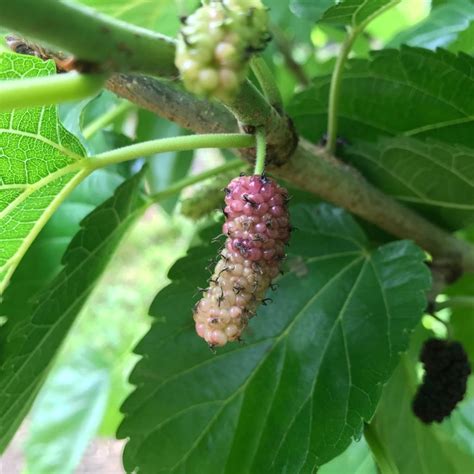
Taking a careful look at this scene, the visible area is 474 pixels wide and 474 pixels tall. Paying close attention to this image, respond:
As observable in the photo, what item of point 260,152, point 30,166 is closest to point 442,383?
point 260,152

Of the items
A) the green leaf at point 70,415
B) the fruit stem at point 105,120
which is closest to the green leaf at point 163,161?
the fruit stem at point 105,120

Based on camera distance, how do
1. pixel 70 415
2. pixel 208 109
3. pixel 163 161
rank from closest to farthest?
pixel 208 109, pixel 163 161, pixel 70 415

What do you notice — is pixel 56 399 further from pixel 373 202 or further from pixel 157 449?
pixel 373 202

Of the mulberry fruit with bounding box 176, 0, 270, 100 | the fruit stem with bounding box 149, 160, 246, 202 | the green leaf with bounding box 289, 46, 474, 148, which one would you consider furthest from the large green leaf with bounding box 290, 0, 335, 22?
the mulberry fruit with bounding box 176, 0, 270, 100

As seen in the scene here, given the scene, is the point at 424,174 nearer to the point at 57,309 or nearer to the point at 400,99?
the point at 400,99

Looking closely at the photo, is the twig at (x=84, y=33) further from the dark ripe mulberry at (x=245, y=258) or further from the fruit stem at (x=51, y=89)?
the dark ripe mulberry at (x=245, y=258)

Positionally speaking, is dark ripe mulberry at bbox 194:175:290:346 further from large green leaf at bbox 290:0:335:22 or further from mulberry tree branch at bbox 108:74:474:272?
large green leaf at bbox 290:0:335:22

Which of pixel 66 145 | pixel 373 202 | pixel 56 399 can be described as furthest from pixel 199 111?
pixel 56 399
